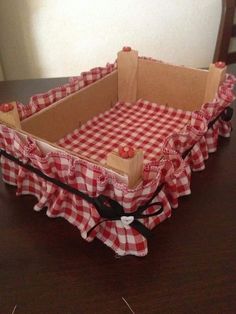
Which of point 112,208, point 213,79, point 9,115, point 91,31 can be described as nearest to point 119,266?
point 112,208

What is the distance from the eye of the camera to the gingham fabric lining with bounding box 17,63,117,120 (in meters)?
0.65

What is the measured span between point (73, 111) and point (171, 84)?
1.00 feet

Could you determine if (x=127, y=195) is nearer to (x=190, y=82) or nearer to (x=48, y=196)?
(x=48, y=196)

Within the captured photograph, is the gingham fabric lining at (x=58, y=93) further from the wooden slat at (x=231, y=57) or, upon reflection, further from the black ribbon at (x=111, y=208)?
the wooden slat at (x=231, y=57)

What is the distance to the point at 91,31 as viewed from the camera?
138cm

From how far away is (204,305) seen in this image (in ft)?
1.41

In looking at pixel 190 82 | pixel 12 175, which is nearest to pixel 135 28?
pixel 190 82

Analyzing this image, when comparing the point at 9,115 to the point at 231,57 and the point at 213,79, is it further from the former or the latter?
the point at 231,57

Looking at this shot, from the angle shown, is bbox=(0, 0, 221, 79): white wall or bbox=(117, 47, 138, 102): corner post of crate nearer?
bbox=(117, 47, 138, 102): corner post of crate

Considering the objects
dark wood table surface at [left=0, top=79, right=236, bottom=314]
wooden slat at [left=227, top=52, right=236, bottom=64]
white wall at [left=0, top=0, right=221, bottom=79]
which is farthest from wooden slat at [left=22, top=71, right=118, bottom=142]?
wooden slat at [left=227, top=52, right=236, bottom=64]

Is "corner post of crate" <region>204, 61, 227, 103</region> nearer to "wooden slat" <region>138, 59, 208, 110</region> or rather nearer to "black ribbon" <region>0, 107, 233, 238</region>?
"wooden slat" <region>138, 59, 208, 110</region>

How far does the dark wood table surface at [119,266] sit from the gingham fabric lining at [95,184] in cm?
2

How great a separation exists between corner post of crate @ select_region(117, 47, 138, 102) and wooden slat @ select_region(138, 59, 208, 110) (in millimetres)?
20

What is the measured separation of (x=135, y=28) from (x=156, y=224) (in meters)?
1.12
